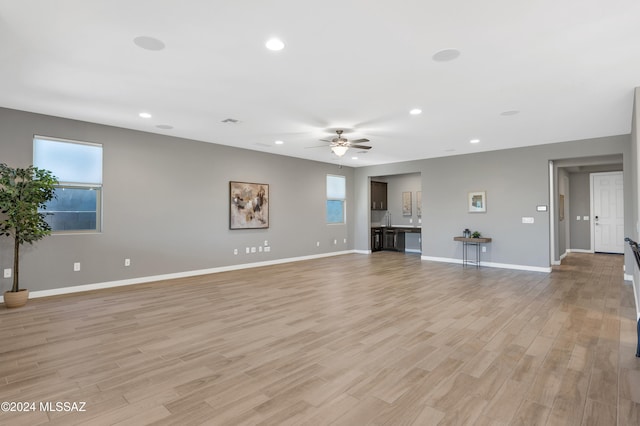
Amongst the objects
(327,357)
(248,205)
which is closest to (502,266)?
(248,205)

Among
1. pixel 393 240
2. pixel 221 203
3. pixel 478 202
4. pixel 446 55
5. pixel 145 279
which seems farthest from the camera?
pixel 393 240

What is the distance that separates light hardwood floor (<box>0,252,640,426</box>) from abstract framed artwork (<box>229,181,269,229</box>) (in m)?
2.42

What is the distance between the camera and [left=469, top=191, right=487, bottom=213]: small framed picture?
7.94 m

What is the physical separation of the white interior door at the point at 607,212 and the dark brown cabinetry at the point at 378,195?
6028 mm

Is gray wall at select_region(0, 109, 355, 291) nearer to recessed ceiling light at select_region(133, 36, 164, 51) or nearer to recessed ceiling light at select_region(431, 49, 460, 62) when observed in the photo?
recessed ceiling light at select_region(133, 36, 164, 51)

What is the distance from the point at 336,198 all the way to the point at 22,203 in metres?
7.22

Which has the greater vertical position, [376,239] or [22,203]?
[22,203]

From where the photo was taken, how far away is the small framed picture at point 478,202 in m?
7.94

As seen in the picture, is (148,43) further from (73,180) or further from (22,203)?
(73,180)

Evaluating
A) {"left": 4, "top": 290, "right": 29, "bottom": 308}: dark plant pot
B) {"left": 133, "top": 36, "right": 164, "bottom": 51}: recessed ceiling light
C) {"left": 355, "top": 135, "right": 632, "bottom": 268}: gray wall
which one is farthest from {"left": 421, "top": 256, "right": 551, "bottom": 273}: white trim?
{"left": 4, "top": 290, "right": 29, "bottom": 308}: dark plant pot

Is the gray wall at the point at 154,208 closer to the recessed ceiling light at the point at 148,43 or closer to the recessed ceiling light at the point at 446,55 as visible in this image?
the recessed ceiling light at the point at 148,43

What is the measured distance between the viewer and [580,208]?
10117mm

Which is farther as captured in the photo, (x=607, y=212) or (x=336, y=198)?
(x=336, y=198)

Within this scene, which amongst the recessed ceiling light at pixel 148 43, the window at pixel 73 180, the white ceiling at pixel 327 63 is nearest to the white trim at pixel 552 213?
the white ceiling at pixel 327 63
